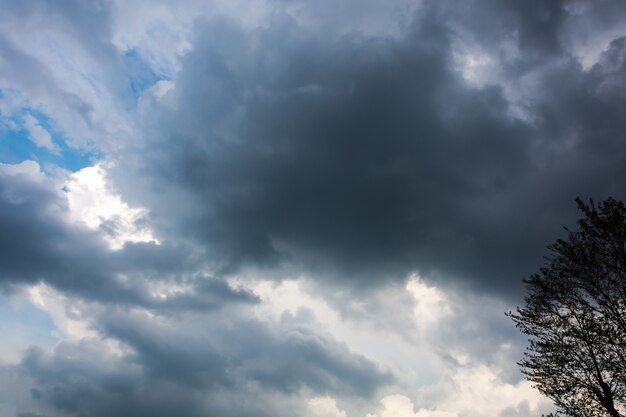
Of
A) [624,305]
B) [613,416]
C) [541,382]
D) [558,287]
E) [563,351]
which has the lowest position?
[613,416]

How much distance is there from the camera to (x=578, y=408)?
21406 millimetres

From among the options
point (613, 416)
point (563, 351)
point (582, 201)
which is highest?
point (582, 201)

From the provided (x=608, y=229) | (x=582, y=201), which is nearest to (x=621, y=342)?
(x=608, y=229)

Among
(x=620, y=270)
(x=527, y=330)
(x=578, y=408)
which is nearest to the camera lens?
(x=620, y=270)

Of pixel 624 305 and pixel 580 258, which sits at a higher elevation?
pixel 580 258

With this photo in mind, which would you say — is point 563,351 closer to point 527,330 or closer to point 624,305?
point 527,330

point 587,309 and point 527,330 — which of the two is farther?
point 527,330

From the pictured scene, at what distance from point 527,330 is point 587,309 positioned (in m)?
3.55

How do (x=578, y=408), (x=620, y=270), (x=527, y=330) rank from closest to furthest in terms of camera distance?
(x=620, y=270) < (x=578, y=408) < (x=527, y=330)

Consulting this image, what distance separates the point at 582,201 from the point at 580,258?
3.12 metres

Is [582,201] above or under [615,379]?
above

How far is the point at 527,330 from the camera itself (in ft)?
76.2

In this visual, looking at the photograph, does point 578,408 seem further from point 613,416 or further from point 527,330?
point 527,330

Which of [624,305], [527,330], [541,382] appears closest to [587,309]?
[624,305]
